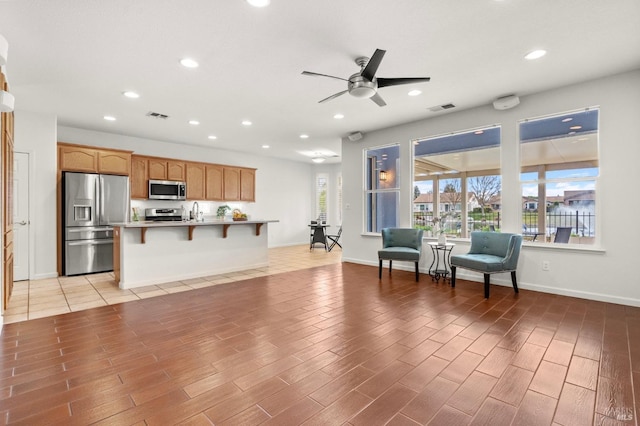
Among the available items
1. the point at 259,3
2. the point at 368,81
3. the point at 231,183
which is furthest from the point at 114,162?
the point at 368,81

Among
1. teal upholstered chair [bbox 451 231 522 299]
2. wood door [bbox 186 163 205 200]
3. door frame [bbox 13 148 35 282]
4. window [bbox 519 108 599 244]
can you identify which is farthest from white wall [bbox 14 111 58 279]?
window [bbox 519 108 599 244]

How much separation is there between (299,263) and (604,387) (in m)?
5.08

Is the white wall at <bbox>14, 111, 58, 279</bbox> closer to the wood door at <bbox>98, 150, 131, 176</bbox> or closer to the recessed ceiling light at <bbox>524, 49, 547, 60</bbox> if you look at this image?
the wood door at <bbox>98, 150, 131, 176</bbox>

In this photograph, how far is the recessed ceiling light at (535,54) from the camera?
3043mm

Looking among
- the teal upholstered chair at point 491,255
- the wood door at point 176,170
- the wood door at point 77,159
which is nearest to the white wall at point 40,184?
the wood door at point 77,159

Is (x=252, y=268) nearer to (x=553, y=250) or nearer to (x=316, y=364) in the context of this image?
(x=316, y=364)

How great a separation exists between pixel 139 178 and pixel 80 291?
2.96 metres

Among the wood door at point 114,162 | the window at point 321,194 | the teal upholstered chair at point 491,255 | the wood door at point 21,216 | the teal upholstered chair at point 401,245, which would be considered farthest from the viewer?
the window at point 321,194

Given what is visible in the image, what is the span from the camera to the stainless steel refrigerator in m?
5.14

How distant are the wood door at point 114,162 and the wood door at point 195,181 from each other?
4.72 ft

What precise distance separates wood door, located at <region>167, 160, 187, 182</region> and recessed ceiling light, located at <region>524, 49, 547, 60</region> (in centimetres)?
662

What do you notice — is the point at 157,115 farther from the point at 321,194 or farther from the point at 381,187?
the point at 321,194

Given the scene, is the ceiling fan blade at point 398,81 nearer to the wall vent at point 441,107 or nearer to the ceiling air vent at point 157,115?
the wall vent at point 441,107

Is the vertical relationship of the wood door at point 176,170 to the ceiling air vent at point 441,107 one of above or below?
below
